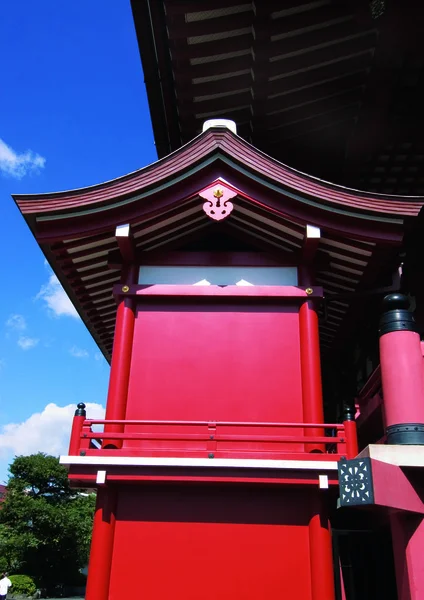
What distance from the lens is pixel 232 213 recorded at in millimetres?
9773

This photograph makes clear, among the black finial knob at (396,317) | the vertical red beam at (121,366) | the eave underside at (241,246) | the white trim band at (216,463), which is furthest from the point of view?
the eave underside at (241,246)

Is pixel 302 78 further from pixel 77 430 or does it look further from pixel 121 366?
pixel 77 430

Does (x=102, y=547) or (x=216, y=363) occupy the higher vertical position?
(x=216, y=363)

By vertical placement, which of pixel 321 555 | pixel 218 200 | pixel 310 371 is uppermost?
pixel 218 200

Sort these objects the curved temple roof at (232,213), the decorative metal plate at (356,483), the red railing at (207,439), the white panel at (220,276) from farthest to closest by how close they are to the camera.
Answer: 1. the white panel at (220,276)
2. the curved temple roof at (232,213)
3. the red railing at (207,439)
4. the decorative metal plate at (356,483)

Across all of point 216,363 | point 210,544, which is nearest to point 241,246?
point 216,363

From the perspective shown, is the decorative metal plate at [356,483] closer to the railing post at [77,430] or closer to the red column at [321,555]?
the red column at [321,555]

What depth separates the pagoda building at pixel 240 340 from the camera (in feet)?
24.2

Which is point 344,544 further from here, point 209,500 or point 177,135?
point 177,135

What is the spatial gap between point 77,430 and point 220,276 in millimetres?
3597

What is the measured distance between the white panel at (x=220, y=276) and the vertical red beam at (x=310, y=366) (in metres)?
0.34

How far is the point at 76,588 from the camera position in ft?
102

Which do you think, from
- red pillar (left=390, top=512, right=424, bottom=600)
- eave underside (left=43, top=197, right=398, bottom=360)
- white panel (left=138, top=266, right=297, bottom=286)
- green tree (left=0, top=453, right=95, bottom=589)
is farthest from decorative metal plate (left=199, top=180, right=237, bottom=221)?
green tree (left=0, top=453, right=95, bottom=589)

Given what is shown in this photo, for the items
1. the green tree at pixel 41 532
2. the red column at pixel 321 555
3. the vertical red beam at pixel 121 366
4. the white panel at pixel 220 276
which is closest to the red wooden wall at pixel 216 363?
the vertical red beam at pixel 121 366
